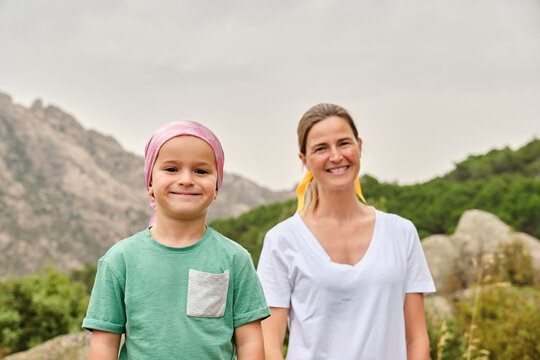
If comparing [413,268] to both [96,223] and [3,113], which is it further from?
[3,113]

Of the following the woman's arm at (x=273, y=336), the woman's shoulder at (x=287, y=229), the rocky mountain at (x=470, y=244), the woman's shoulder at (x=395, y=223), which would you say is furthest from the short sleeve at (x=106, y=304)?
the rocky mountain at (x=470, y=244)

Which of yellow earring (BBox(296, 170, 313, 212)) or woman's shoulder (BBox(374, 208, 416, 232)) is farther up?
yellow earring (BBox(296, 170, 313, 212))

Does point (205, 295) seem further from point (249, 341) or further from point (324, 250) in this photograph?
point (324, 250)

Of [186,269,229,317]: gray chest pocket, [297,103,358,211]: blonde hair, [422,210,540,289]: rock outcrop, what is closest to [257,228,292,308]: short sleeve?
[297,103,358,211]: blonde hair

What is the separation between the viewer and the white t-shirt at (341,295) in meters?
2.34

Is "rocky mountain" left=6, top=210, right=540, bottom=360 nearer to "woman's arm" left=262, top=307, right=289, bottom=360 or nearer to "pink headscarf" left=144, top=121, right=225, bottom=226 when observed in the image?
"woman's arm" left=262, top=307, right=289, bottom=360

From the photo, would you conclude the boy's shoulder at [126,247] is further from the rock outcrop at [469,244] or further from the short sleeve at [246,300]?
the rock outcrop at [469,244]

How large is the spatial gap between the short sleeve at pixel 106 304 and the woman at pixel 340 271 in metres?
0.85

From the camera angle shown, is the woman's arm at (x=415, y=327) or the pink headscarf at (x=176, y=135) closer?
the pink headscarf at (x=176, y=135)

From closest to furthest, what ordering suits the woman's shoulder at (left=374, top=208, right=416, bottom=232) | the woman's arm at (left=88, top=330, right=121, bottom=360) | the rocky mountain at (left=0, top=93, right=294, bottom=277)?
the woman's arm at (left=88, top=330, right=121, bottom=360) < the woman's shoulder at (left=374, top=208, right=416, bottom=232) < the rocky mountain at (left=0, top=93, right=294, bottom=277)

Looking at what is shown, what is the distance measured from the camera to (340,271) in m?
2.38

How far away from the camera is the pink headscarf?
173cm

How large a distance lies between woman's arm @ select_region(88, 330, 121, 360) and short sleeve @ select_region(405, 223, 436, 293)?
135cm

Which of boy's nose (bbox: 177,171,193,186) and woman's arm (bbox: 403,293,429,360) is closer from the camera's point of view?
boy's nose (bbox: 177,171,193,186)
